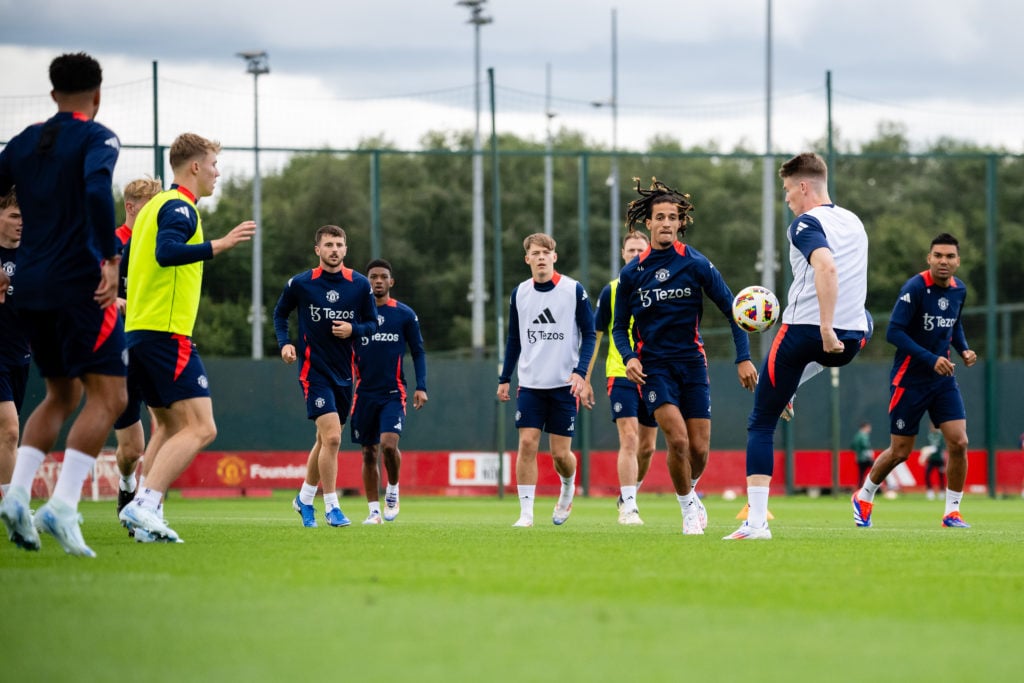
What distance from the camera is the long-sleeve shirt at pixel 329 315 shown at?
1137cm

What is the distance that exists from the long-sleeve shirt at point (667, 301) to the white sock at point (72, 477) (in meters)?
4.07

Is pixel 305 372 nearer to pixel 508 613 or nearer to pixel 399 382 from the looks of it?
pixel 399 382

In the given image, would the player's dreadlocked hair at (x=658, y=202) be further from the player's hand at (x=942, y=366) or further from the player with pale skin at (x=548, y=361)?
the player's hand at (x=942, y=366)

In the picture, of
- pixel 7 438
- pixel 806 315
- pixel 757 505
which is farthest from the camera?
pixel 7 438

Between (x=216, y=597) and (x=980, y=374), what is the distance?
929 inches

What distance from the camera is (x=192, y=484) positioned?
79.4 feet

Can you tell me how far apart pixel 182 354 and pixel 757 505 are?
3660mm

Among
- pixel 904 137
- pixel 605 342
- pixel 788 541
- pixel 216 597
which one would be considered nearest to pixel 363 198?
pixel 605 342

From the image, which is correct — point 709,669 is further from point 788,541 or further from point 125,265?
point 125,265

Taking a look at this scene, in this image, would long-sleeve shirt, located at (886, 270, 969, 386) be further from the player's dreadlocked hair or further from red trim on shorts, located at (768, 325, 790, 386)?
red trim on shorts, located at (768, 325, 790, 386)

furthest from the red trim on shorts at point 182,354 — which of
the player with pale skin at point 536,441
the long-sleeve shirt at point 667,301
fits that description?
the player with pale skin at point 536,441

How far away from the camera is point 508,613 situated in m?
4.93

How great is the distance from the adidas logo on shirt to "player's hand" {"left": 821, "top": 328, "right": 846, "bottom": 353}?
12.1ft

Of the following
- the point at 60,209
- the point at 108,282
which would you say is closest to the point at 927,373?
the point at 108,282
